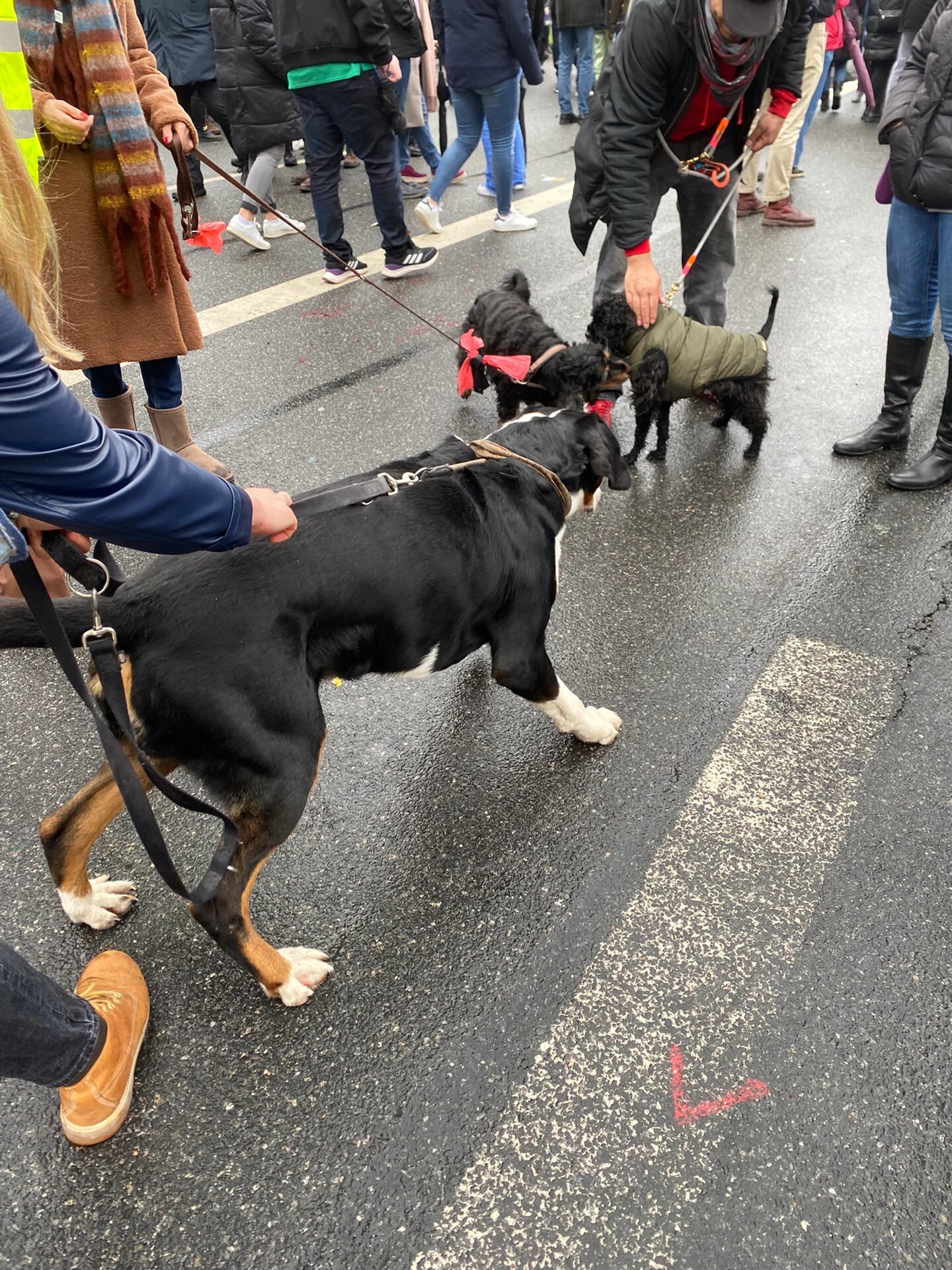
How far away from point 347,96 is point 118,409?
3.18m

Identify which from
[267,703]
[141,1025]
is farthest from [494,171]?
[141,1025]

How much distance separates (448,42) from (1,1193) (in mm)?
6980

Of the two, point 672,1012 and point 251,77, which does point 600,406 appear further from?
point 251,77

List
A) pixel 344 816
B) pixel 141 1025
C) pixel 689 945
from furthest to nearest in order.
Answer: pixel 344 816, pixel 689 945, pixel 141 1025

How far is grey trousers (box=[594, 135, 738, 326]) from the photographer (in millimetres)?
3830

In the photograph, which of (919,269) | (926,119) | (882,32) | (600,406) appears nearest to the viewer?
(926,119)

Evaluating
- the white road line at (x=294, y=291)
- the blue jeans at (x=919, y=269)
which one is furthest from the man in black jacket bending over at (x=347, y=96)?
the blue jeans at (x=919, y=269)

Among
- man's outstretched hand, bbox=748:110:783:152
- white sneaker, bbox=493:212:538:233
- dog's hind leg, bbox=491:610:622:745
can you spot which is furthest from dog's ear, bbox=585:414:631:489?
white sneaker, bbox=493:212:538:233

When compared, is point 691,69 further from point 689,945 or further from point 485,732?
point 689,945

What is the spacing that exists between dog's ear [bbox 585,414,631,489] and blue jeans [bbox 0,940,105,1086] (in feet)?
6.60

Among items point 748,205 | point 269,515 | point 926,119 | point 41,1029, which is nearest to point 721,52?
point 926,119

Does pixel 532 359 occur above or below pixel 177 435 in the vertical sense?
above

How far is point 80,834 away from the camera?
6.77 ft

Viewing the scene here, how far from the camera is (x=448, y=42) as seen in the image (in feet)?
19.7
